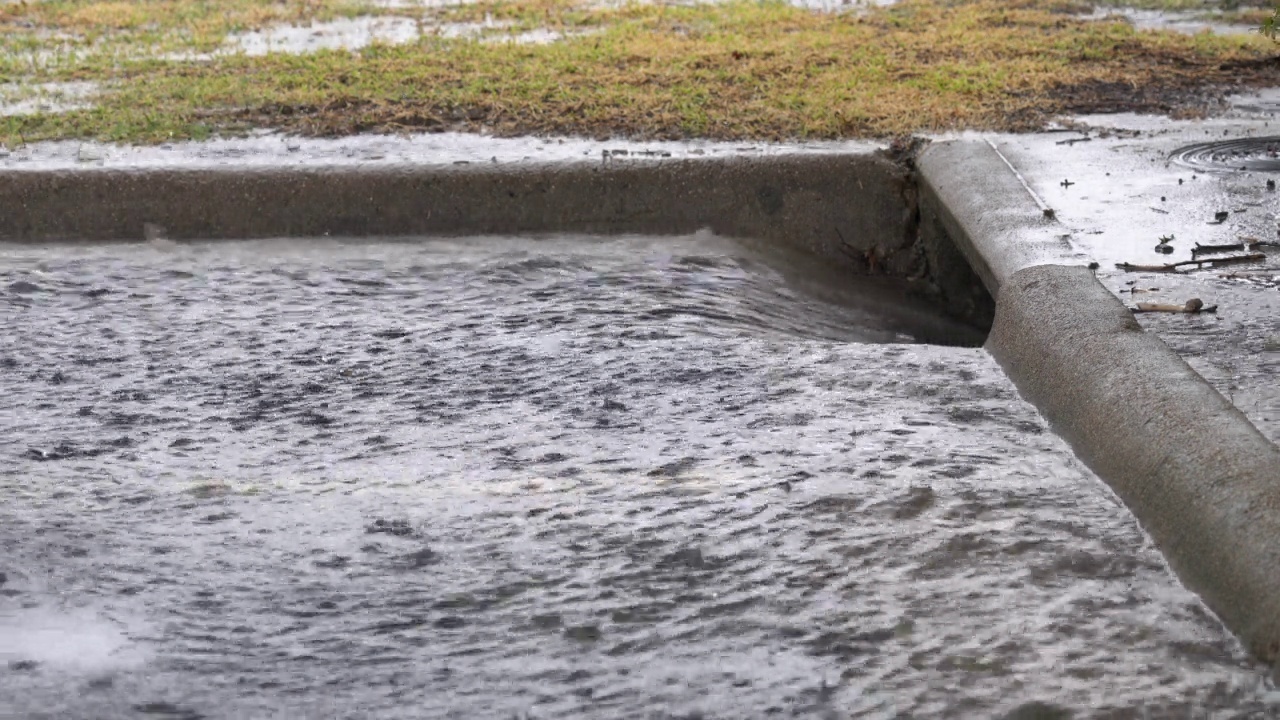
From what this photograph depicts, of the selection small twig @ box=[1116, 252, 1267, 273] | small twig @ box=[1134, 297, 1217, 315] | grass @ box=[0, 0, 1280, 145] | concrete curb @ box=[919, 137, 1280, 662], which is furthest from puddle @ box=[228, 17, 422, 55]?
small twig @ box=[1134, 297, 1217, 315]

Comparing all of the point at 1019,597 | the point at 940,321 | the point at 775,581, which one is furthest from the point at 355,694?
the point at 940,321

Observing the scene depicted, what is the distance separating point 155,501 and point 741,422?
4.74 feet

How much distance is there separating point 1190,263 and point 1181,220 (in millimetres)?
466

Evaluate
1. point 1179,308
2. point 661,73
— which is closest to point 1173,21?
point 661,73

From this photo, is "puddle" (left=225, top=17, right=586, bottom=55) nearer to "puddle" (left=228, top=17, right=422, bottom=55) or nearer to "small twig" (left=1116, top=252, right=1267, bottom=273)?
"puddle" (left=228, top=17, right=422, bottom=55)

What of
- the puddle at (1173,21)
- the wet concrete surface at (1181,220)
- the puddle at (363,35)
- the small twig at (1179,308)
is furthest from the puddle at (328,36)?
the small twig at (1179,308)

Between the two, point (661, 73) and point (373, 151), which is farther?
point (661, 73)

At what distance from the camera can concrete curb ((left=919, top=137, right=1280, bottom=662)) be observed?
2.84m

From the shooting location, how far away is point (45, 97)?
23.4ft

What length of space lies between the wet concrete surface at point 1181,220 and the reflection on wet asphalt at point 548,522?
49cm

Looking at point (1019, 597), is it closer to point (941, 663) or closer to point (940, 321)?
point (941, 663)

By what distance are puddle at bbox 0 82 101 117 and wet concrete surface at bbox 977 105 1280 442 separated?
4187mm

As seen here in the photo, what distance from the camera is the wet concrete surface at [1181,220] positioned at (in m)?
3.79

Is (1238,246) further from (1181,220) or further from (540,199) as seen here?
(540,199)
